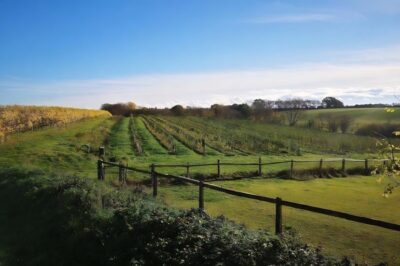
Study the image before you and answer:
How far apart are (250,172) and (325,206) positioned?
1104cm

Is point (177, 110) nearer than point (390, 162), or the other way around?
point (390, 162)

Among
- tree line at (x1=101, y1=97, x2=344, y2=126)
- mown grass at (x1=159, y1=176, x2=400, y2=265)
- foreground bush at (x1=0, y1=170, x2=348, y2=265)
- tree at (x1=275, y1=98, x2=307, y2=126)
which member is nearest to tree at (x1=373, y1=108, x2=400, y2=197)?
foreground bush at (x1=0, y1=170, x2=348, y2=265)

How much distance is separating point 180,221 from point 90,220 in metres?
3.01

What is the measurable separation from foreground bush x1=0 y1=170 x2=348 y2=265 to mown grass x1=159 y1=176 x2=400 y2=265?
389cm

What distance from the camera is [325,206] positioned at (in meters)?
22.0

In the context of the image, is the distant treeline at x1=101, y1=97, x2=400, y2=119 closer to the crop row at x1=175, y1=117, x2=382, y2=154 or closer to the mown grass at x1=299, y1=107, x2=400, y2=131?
the mown grass at x1=299, y1=107, x2=400, y2=131

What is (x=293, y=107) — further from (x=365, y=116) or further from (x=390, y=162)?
(x=390, y=162)

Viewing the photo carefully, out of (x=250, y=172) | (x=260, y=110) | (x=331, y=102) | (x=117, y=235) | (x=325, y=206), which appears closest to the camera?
(x=117, y=235)

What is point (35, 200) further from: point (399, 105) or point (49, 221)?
point (399, 105)

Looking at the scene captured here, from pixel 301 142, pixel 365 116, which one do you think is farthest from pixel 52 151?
pixel 365 116

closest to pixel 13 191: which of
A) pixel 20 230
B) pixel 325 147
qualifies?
pixel 20 230

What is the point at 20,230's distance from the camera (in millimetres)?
13336

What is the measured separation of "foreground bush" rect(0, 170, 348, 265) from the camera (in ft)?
26.3

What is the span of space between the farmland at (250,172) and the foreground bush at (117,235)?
3799 millimetres
